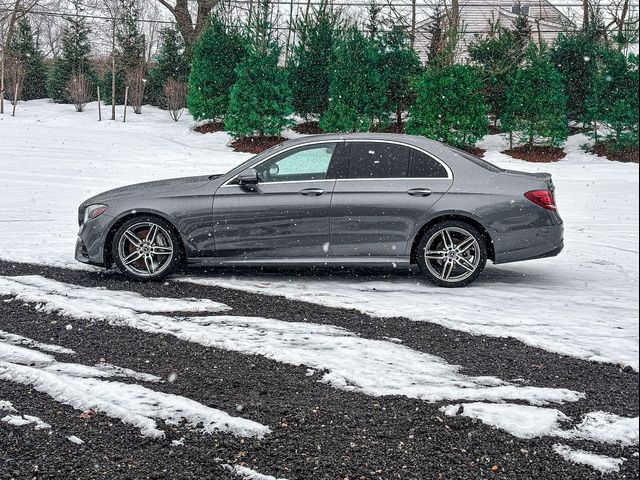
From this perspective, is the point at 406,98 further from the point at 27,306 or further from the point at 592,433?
the point at 592,433

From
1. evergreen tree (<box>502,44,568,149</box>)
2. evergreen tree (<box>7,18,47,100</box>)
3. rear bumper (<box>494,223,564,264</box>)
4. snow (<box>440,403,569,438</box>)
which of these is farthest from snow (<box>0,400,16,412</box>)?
evergreen tree (<box>7,18,47,100</box>)

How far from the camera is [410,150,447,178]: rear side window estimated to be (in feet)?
25.1

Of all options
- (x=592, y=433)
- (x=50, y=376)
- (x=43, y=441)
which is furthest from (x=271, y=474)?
(x=50, y=376)

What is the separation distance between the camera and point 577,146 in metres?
21.9

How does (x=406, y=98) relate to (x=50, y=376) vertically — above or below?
above

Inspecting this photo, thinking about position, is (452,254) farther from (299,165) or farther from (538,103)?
(538,103)

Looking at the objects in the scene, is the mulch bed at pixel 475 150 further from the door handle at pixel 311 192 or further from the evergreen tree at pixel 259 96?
the door handle at pixel 311 192

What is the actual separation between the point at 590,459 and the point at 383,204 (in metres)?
4.32

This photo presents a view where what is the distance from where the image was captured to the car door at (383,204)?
24.4 ft

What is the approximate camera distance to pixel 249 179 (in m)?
7.64

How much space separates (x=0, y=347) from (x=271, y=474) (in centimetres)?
292

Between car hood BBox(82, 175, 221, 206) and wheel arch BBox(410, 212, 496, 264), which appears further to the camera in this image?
car hood BBox(82, 175, 221, 206)

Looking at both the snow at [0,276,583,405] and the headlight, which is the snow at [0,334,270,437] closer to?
the snow at [0,276,583,405]

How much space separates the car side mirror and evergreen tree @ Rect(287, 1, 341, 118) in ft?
54.3
